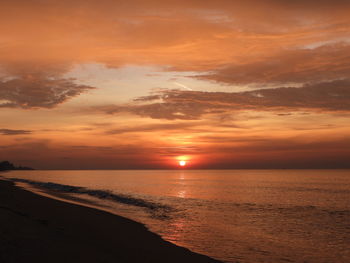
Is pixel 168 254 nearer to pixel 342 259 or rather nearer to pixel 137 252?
pixel 137 252

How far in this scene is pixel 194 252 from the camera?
47.1 feet

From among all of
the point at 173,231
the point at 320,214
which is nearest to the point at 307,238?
the point at 173,231

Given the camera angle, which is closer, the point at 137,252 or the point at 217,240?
the point at 137,252

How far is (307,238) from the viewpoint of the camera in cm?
1908

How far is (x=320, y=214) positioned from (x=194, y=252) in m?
Answer: 21.7

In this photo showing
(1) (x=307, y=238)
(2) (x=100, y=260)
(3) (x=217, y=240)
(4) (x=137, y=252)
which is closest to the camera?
(2) (x=100, y=260)

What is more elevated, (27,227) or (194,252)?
(27,227)

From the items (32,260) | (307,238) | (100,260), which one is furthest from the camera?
(307,238)

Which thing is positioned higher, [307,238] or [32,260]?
[32,260]

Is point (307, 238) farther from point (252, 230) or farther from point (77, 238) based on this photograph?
point (77, 238)

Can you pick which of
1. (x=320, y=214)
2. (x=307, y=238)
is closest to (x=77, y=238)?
(x=307, y=238)

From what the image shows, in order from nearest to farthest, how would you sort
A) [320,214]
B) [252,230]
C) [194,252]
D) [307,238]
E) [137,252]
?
[137,252], [194,252], [307,238], [252,230], [320,214]

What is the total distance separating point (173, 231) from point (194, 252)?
5.72m

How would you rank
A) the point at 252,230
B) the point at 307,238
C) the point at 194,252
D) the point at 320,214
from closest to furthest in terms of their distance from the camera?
the point at 194,252 → the point at 307,238 → the point at 252,230 → the point at 320,214
